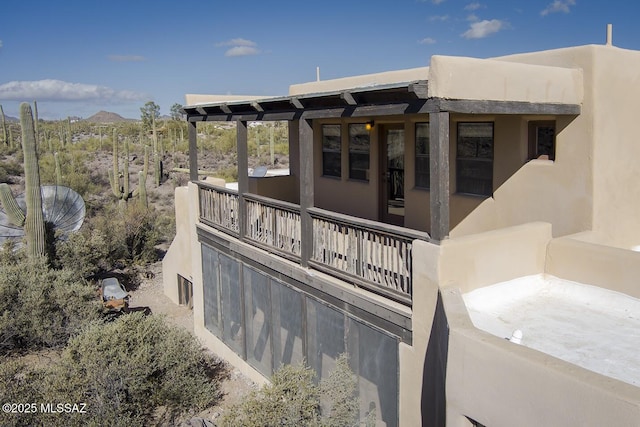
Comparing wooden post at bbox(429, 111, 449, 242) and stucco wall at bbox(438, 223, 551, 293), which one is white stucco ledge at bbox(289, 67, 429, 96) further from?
stucco wall at bbox(438, 223, 551, 293)

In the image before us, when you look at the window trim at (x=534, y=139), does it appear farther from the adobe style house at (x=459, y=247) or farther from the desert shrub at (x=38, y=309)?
the desert shrub at (x=38, y=309)

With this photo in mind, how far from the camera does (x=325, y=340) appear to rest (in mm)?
8828

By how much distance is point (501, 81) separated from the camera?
697 centimetres

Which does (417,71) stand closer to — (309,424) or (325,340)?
(325,340)

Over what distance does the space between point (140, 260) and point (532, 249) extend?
52.7ft

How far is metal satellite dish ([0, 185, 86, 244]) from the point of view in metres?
18.7

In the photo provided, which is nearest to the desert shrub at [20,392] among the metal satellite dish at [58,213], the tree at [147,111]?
the metal satellite dish at [58,213]

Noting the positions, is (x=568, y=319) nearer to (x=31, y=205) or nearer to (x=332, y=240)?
(x=332, y=240)

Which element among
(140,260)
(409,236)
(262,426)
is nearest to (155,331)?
(262,426)

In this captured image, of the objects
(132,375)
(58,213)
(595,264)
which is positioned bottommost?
(132,375)

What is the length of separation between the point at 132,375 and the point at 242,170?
4103mm

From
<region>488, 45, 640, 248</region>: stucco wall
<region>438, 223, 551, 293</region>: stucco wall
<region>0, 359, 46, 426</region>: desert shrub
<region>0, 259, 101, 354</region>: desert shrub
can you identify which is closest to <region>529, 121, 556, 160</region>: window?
<region>488, 45, 640, 248</region>: stucco wall

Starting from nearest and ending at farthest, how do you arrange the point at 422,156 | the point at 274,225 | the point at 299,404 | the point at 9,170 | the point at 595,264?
the point at 299,404 → the point at 595,264 → the point at 274,225 → the point at 422,156 → the point at 9,170

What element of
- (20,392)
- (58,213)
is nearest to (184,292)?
(58,213)
